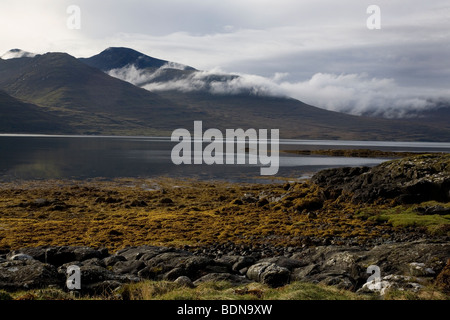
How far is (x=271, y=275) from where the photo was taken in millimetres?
15375

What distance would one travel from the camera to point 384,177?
37781 mm

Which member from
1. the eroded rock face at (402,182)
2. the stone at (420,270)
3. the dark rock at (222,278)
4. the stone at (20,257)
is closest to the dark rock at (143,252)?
the dark rock at (222,278)

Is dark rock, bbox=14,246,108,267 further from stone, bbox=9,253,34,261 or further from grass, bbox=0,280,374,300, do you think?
grass, bbox=0,280,374,300

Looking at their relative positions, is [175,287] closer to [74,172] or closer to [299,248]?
[299,248]

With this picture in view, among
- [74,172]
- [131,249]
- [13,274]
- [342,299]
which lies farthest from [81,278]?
[74,172]

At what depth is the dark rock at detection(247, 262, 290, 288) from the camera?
50.1 feet

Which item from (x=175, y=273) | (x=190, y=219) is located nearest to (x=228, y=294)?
(x=175, y=273)

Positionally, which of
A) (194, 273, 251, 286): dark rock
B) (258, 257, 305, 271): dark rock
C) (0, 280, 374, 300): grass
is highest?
(0, 280, 374, 300): grass

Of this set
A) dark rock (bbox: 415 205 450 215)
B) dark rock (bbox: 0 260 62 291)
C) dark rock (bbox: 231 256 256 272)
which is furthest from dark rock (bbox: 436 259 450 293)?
dark rock (bbox: 415 205 450 215)

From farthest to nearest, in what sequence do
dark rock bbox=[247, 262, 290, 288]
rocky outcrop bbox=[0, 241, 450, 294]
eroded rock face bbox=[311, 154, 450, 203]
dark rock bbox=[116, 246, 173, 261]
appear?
eroded rock face bbox=[311, 154, 450, 203], dark rock bbox=[116, 246, 173, 261], dark rock bbox=[247, 262, 290, 288], rocky outcrop bbox=[0, 241, 450, 294]

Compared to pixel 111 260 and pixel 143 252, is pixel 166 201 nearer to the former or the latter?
pixel 143 252

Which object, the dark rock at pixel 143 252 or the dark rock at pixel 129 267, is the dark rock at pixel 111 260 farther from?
the dark rock at pixel 143 252

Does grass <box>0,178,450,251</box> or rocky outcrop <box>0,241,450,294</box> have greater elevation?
rocky outcrop <box>0,241,450,294</box>

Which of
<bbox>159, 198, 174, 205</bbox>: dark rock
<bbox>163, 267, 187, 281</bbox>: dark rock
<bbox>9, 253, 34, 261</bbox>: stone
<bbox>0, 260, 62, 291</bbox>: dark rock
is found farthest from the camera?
<bbox>159, 198, 174, 205</bbox>: dark rock
